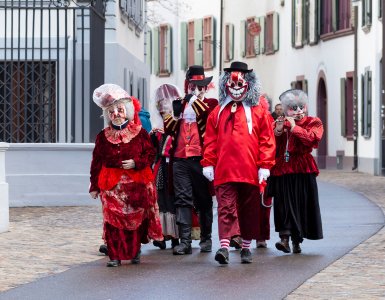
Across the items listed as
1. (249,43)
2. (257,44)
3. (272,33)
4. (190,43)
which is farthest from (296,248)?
(190,43)

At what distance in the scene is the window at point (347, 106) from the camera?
146 feet

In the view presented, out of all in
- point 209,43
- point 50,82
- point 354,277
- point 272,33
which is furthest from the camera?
point 209,43

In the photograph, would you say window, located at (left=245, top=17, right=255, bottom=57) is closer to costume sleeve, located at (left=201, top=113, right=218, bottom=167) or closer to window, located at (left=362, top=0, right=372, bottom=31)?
window, located at (left=362, top=0, right=372, bottom=31)

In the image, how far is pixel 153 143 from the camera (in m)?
15.2

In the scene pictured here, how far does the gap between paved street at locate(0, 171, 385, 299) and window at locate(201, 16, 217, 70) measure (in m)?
40.1

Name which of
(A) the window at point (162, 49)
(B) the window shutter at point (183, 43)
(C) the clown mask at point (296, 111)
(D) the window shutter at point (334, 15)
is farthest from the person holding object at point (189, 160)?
(A) the window at point (162, 49)

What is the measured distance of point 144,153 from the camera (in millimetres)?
13773

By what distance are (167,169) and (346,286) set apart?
157 inches

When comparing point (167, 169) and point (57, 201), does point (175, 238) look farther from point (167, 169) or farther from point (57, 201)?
point (57, 201)

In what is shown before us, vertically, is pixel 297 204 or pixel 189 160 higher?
pixel 189 160

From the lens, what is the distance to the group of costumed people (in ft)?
44.6

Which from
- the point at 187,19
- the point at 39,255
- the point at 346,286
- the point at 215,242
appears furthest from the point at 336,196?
the point at 187,19

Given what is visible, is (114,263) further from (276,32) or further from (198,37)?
(198,37)

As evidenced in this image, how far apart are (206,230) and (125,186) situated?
1.36m
